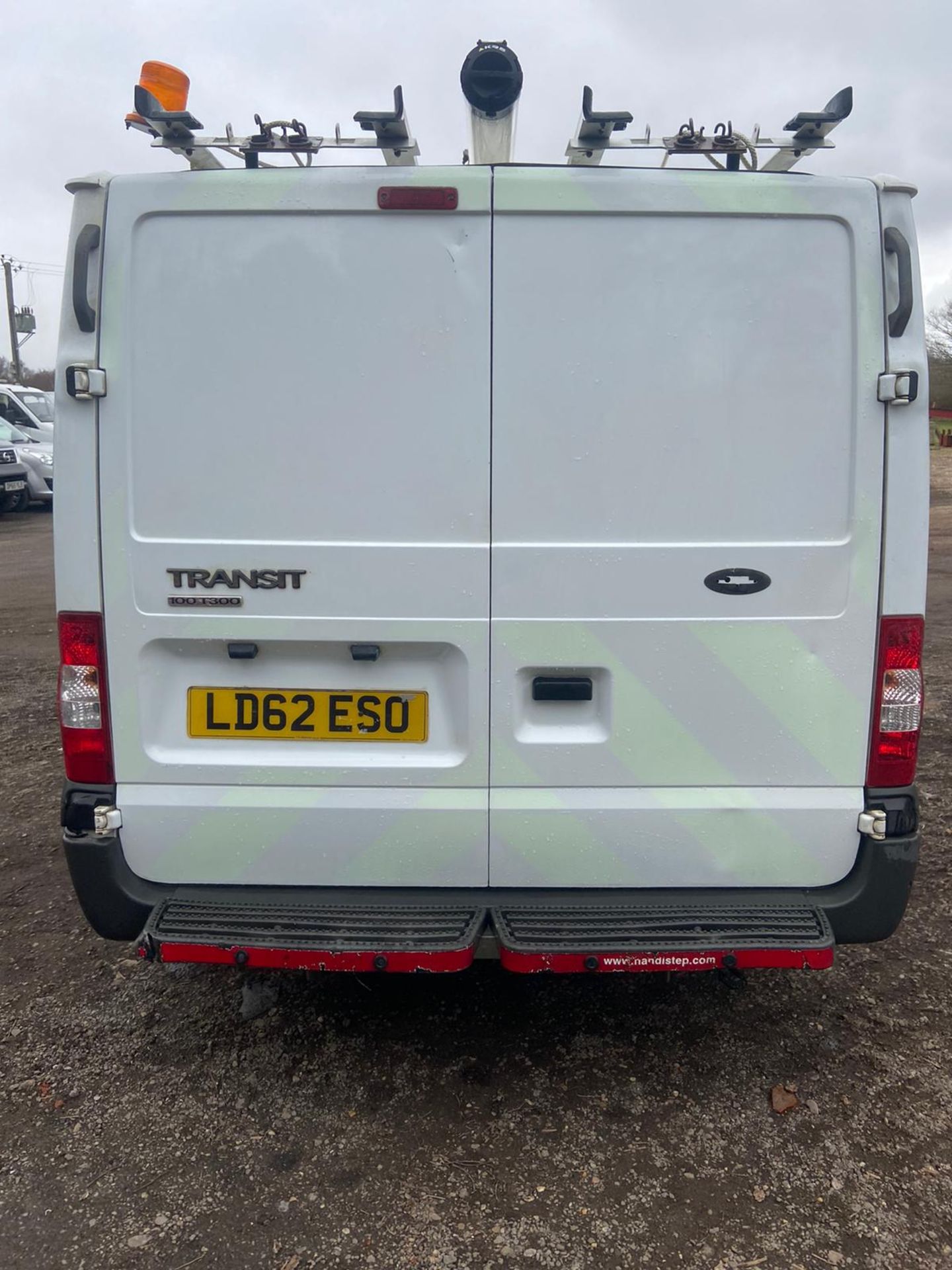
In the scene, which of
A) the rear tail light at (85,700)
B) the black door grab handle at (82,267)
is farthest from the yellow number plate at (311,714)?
the black door grab handle at (82,267)

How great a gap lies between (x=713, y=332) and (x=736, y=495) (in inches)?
17.0

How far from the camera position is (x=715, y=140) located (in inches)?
104

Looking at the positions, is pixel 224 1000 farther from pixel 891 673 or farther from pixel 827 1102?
pixel 891 673

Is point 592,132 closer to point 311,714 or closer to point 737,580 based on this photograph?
point 737,580

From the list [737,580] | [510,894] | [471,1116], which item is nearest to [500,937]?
[510,894]

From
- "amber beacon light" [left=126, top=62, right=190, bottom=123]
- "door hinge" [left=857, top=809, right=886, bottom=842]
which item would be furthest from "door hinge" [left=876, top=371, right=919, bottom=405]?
"amber beacon light" [left=126, top=62, right=190, bottom=123]

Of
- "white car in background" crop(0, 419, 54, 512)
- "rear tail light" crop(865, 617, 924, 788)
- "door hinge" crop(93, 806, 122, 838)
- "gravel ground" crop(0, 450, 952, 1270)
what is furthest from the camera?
"white car in background" crop(0, 419, 54, 512)

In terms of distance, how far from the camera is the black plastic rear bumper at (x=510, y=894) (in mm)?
2801

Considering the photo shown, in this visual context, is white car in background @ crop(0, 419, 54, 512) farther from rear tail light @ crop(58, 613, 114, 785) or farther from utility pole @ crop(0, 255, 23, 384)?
utility pole @ crop(0, 255, 23, 384)

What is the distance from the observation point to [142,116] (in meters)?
2.57

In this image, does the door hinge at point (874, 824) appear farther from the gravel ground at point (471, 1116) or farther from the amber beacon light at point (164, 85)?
the amber beacon light at point (164, 85)

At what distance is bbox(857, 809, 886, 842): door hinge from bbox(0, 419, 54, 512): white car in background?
63.3ft

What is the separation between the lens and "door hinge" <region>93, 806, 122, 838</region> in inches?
111

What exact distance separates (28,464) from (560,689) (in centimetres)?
1904
